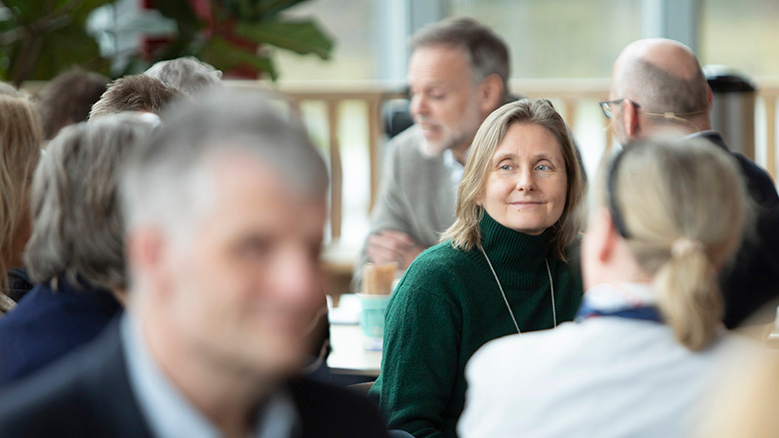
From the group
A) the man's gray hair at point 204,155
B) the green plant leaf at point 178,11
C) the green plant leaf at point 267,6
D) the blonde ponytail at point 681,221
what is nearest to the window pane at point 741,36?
the green plant leaf at point 267,6

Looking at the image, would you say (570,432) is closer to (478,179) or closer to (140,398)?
(140,398)

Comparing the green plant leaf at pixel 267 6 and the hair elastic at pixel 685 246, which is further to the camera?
the green plant leaf at pixel 267 6

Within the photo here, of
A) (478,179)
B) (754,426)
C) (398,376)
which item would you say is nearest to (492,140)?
(478,179)

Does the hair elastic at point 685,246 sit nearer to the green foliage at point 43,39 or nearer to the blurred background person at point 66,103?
the blurred background person at point 66,103

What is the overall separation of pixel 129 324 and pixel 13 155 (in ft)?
3.58

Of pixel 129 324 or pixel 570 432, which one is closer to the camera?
pixel 129 324

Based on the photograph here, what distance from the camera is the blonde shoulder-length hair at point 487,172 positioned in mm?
2033

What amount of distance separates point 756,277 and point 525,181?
69 centimetres

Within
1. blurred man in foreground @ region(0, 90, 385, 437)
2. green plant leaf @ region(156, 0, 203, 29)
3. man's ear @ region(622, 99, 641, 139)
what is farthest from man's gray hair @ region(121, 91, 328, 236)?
green plant leaf @ region(156, 0, 203, 29)

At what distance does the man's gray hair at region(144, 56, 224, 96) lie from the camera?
2.36 metres

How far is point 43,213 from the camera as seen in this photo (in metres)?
1.23

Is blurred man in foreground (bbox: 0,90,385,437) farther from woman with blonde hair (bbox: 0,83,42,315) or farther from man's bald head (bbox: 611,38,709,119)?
man's bald head (bbox: 611,38,709,119)

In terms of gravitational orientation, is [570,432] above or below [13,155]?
below

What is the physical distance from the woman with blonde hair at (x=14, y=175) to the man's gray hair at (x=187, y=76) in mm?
502
